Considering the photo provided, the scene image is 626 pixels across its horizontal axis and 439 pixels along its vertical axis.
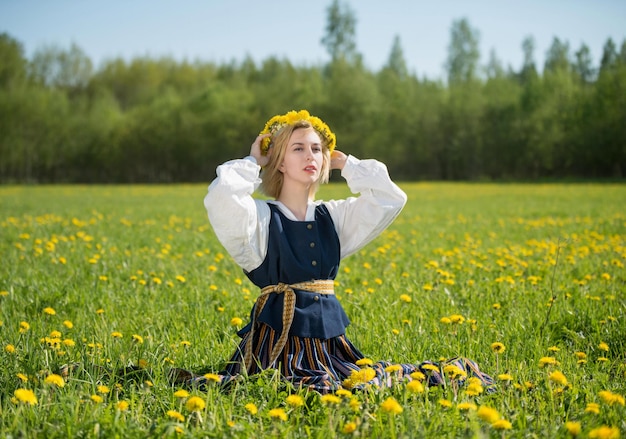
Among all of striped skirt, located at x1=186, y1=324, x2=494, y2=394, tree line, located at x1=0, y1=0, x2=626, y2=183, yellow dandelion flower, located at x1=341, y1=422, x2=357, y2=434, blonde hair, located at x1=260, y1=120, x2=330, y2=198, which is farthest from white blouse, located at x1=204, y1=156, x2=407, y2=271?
tree line, located at x1=0, y1=0, x2=626, y2=183

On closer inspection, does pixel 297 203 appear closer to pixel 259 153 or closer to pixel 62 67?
pixel 259 153

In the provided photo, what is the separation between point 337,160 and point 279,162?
0.33 m

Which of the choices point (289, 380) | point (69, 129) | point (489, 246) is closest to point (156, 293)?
point (289, 380)

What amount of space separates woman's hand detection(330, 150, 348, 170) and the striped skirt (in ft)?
2.88

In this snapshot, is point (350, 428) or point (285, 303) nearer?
point (350, 428)

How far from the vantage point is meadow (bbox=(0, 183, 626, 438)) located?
1854 millimetres

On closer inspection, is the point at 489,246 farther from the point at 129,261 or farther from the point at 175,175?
the point at 175,175

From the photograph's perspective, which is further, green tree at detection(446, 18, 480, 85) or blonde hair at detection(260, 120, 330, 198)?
green tree at detection(446, 18, 480, 85)

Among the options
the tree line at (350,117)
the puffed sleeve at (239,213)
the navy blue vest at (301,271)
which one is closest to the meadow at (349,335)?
the navy blue vest at (301,271)

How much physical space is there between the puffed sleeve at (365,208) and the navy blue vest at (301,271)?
0.14m

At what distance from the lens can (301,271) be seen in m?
2.63

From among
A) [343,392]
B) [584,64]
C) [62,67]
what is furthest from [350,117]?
[343,392]

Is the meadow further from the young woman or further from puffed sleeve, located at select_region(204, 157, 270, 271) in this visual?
puffed sleeve, located at select_region(204, 157, 270, 271)

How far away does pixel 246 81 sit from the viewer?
5681cm
